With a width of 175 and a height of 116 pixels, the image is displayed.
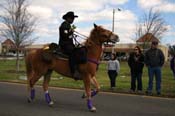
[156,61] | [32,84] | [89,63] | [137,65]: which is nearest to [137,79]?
[137,65]

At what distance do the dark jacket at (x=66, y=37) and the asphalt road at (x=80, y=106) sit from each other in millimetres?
1643

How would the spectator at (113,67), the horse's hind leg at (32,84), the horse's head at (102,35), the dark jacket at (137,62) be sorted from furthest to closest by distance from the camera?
the spectator at (113,67) < the dark jacket at (137,62) < the horse's hind leg at (32,84) < the horse's head at (102,35)

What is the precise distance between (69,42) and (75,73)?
2.90 feet

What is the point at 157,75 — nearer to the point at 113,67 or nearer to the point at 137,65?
the point at 137,65

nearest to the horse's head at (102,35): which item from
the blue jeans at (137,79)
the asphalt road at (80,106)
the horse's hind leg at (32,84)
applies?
the asphalt road at (80,106)

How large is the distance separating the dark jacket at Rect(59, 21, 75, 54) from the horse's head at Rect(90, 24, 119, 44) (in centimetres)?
61

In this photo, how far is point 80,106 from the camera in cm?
1097

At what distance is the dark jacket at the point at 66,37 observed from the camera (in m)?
10.8

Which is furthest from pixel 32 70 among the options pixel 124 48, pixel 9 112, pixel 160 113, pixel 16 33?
pixel 124 48

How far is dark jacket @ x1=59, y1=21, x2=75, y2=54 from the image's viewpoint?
1084 centimetres

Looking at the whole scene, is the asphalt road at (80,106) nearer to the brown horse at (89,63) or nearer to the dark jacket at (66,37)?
the brown horse at (89,63)

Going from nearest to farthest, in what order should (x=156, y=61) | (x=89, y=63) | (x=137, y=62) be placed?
(x=89, y=63) < (x=156, y=61) < (x=137, y=62)

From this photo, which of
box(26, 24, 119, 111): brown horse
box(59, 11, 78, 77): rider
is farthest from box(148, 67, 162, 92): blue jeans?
box(59, 11, 78, 77): rider

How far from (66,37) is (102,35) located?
3.46 ft
